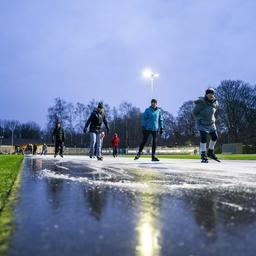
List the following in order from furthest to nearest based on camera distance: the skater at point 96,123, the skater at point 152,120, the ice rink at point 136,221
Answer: the skater at point 96,123, the skater at point 152,120, the ice rink at point 136,221

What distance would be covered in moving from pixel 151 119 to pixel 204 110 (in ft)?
6.40

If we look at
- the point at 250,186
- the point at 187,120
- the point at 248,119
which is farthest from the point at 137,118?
the point at 250,186

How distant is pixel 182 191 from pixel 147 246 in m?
2.06

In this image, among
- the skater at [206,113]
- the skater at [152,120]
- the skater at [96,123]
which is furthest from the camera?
the skater at [96,123]

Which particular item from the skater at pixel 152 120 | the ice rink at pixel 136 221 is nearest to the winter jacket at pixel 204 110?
the skater at pixel 152 120

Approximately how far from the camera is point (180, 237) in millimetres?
2059

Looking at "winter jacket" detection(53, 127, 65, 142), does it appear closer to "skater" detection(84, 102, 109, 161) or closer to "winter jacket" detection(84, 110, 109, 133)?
"skater" detection(84, 102, 109, 161)

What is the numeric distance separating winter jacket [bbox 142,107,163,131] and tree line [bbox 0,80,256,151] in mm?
24729

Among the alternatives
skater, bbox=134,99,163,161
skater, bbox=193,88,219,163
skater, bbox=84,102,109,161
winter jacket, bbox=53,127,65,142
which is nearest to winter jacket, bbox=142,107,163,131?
skater, bbox=134,99,163,161

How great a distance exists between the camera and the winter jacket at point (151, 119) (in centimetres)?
1292

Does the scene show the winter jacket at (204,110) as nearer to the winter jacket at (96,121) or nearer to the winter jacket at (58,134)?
the winter jacket at (96,121)

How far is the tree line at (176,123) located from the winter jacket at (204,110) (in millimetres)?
25791

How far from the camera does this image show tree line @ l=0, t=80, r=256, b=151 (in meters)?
80.7

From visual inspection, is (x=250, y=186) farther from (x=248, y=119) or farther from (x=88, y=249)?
(x=248, y=119)
